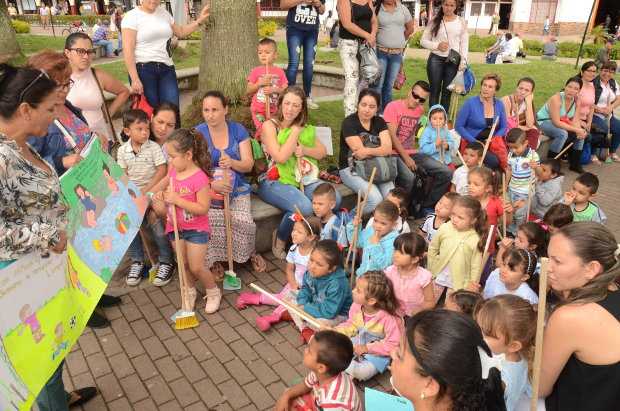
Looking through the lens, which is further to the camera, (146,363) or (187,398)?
(146,363)

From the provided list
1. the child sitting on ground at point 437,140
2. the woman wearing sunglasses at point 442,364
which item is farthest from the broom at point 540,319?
the child sitting on ground at point 437,140

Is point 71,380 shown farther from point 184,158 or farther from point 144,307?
point 184,158

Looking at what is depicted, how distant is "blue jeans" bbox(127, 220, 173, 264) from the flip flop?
163 centimetres

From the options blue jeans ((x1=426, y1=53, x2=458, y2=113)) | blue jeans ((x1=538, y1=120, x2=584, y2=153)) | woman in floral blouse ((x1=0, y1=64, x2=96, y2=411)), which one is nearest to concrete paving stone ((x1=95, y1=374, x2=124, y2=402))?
woman in floral blouse ((x1=0, y1=64, x2=96, y2=411))

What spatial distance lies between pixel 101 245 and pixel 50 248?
61cm

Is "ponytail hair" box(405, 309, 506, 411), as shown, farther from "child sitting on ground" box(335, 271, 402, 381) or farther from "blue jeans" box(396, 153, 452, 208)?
"blue jeans" box(396, 153, 452, 208)

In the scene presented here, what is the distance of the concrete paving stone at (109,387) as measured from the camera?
11.9ft

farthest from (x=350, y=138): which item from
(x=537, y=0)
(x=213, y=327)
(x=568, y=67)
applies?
(x=537, y=0)

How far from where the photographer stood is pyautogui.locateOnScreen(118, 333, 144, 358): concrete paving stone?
405 cm

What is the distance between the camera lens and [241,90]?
7.58 meters

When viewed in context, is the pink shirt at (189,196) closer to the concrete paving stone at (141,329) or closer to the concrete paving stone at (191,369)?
the concrete paving stone at (141,329)

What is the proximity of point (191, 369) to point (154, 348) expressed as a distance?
16.9 inches

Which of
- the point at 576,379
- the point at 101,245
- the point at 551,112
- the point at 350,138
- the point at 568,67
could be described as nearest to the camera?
the point at 576,379

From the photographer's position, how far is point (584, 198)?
17.4 ft
